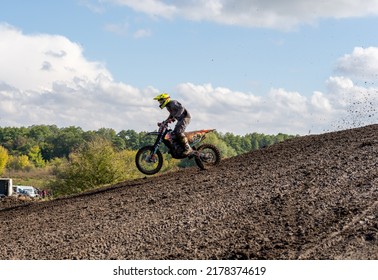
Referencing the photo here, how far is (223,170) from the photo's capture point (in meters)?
15.5

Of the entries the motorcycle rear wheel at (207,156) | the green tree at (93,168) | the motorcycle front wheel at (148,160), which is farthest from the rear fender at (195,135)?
the green tree at (93,168)

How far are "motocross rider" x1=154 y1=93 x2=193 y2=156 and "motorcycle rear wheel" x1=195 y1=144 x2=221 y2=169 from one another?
41cm

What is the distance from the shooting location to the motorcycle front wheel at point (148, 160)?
637 inches

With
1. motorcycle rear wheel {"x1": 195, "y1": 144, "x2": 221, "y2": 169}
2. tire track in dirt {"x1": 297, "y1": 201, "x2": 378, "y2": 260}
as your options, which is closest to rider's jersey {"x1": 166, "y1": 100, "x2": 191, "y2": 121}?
motorcycle rear wheel {"x1": 195, "y1": 144, "x2": 221, "y2": 169}

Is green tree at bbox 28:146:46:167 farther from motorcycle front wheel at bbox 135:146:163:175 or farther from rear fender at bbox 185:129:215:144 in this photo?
rear fender at bbox 185:129:215:144

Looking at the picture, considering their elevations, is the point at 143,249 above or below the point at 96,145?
below

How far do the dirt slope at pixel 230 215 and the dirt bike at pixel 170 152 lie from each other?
0.44 meters

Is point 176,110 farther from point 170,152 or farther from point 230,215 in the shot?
point 230,215

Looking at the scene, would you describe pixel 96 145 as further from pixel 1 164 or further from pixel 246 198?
pixel 1 164

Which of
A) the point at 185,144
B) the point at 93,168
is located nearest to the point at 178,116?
the point at 185,144

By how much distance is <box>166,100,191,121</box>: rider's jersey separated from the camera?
15.6m

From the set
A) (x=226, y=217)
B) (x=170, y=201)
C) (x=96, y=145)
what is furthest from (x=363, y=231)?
(x=96, y=145)

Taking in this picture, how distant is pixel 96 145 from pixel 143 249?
22688 mm

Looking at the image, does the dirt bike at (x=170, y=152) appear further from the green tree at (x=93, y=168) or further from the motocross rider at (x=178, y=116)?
the green tree at (x=93, y=168)
